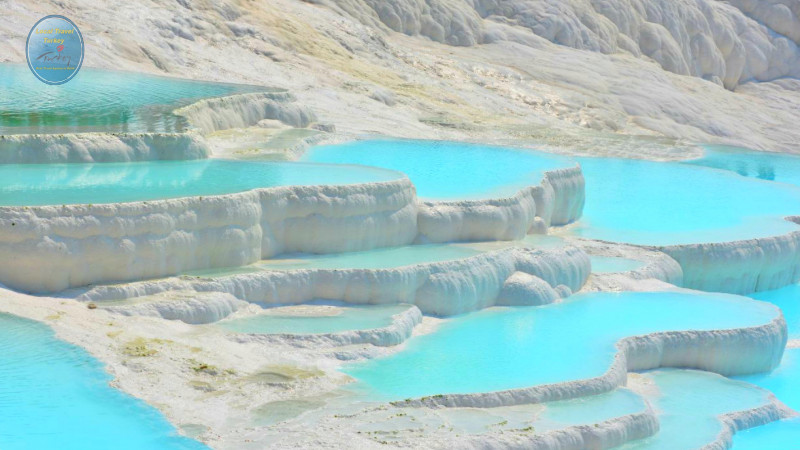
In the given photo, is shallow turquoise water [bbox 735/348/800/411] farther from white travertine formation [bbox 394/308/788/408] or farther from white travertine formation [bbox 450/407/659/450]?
white travertine formation [bbox 450/407/659/450]

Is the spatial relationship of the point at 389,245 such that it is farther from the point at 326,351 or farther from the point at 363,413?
the point at 363,413

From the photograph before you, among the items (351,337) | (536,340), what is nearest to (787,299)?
(536,340)

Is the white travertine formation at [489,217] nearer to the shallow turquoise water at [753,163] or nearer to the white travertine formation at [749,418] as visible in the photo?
the white travertine formation at [749,418]

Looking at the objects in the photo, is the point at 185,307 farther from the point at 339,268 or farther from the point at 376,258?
the point at 376,258

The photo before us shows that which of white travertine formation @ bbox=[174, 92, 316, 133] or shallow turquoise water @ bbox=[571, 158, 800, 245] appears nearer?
white travertine formation @ bbox=[174, 92, 316, 133]

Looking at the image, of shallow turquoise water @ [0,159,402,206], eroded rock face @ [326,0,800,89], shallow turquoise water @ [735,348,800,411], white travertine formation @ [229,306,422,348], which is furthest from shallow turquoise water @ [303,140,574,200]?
eroded rock face @ [326,0,800,89]

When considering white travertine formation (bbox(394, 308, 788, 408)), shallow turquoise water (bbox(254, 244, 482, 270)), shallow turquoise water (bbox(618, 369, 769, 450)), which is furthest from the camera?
shallow turquoise water (bbox(254, 244, 482, 270))
